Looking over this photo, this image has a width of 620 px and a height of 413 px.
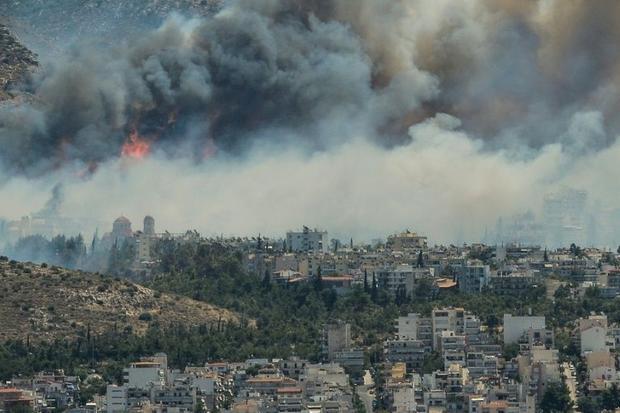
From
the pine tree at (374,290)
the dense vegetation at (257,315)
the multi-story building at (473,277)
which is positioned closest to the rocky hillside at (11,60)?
the dense vegetation at (257,315)

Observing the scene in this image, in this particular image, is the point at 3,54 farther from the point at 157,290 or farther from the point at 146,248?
the point at 157,290

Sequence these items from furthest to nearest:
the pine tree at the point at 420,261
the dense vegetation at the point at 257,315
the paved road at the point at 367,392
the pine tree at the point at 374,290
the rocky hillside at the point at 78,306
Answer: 1. the pine tree at the point at 420,261
2. the pine tree at the point at 374,290
3. the rocky hillside at the point at 78,306
4. the dense vegetation at the point at 257,315
5. the paved road at the point at 367,392

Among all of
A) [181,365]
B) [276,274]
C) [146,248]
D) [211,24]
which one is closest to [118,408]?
[181,365]

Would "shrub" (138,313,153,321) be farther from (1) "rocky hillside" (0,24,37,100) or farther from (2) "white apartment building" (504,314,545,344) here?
(1) "rocky hillside" (0,24,37,100)

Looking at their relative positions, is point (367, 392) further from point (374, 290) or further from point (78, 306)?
point (374, 290)

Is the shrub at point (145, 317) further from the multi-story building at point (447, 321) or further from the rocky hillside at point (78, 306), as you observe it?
the multi-story building at point (447, 321)

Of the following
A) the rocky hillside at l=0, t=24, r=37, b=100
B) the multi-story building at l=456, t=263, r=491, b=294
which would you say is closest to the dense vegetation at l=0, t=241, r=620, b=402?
the multi-story building at l=456, t=263, r=491, b=294
